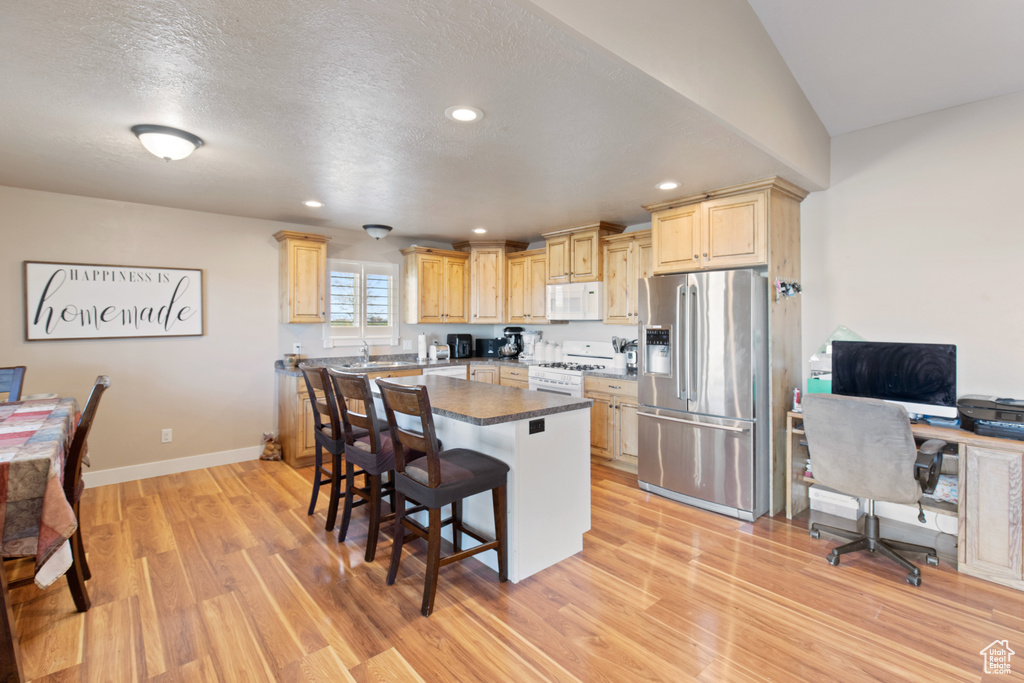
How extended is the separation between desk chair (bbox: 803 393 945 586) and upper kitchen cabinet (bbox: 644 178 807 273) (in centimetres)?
116

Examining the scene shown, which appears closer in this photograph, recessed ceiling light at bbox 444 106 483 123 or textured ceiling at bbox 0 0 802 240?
textured ceiling at bbox 0 0 802 240

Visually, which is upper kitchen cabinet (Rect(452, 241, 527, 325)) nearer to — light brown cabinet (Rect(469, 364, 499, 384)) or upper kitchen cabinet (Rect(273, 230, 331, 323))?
light brown cabinet (Rect(469, 364, 499, 384))

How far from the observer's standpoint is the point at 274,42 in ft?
5.74

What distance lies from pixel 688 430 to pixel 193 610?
3201 millimetres

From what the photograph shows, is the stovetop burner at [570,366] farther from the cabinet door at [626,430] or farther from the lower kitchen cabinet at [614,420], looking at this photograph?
the cabinet door at [626,430]

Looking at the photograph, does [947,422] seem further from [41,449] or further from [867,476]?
[41,449]

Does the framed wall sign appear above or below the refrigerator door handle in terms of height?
above

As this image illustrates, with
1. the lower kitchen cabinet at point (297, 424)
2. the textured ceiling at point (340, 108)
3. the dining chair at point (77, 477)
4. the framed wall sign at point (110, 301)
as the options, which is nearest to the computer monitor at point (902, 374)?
the textured ceiling at point (340, 108)

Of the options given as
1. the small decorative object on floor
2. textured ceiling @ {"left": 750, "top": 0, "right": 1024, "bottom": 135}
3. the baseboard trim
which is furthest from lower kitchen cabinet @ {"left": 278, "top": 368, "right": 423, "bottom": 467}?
textured ceiling @ {"left": 750, "top": 0, "right": 1024, "bottom": 135}

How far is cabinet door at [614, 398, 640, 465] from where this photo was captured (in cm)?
422

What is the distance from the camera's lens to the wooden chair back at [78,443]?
2.11 m

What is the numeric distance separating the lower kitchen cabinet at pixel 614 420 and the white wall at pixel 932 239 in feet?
4.89

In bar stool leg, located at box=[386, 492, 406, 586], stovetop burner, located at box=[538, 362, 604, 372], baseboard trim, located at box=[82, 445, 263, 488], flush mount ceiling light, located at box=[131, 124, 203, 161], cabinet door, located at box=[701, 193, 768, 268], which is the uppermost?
flush mount ceiling light, located at box=[131, 124, 203, 161]

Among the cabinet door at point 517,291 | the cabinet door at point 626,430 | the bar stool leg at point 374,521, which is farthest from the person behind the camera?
the cabinet door at point 517,291
